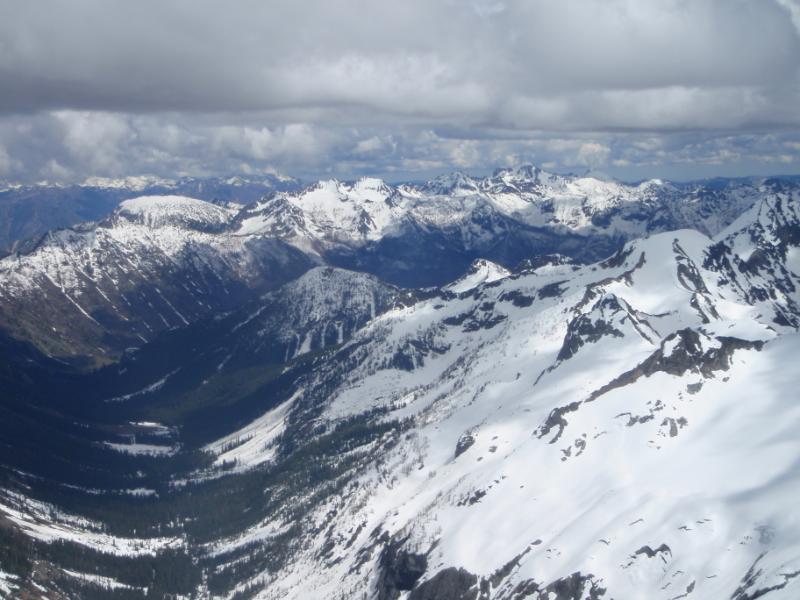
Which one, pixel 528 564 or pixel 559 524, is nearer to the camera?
pixel 528 564

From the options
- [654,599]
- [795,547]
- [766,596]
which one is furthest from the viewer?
[654,599]

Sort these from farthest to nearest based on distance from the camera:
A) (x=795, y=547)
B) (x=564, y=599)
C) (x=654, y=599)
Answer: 1. (x=564, y=599)
2. (x=654, y=599)
3. (x=795, y=547)

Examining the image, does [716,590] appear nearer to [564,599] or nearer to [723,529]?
[723,529]

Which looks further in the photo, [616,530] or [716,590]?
[616,530]

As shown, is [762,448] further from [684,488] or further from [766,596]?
[766,596]

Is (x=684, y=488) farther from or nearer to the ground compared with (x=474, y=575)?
farther from the ground

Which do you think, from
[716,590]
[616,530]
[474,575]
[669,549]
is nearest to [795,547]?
[716,590]

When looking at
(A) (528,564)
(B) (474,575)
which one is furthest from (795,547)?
(B) (474,575)

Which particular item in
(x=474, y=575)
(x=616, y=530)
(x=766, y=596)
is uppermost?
(x=766, y=596)

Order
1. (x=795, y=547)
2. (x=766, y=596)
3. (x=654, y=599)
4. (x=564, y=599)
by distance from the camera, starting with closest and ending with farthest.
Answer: (x=766, y=596) → (x=795, y=547) → (x=654, y=599) → (x=564, y=599)
